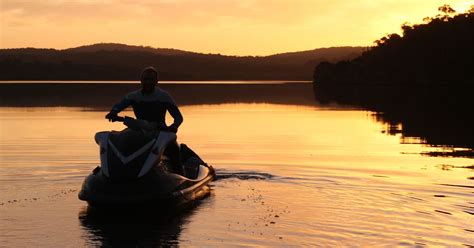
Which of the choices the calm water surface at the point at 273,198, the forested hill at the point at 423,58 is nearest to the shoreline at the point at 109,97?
the calm water surface at the point at 273,198

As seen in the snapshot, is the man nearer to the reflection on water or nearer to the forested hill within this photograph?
the reflection on water

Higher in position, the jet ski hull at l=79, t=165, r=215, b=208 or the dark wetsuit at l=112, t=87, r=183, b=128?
the dark wetsuit at l=112, t=87, r=183, b=128

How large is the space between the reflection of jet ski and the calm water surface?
1.09ft

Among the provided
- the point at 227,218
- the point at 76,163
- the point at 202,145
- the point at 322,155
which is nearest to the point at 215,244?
the point at 227,218

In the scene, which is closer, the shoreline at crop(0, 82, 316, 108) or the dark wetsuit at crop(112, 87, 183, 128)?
the dark wetsuit at crop(112, 87, 183, 128)

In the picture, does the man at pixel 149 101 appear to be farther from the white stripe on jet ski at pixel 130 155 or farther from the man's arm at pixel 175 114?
the white stripe on jet ski at pixel 130 155

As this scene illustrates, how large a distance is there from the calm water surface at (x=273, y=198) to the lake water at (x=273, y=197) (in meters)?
0.02

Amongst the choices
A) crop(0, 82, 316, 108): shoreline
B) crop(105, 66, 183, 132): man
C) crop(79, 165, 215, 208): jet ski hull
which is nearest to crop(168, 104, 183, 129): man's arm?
crop(105, 66, 183, 132): man

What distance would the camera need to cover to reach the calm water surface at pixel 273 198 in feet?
35.3

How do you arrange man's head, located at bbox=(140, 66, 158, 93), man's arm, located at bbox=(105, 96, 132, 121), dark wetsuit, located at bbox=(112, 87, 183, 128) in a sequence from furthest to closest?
dark wetsuit, located at bbox=(112, 87, 183, 128), man's head, located at bbox=(140, 66, 158, 93), man's arm, located at bbox=(105, 96, 132, 121)

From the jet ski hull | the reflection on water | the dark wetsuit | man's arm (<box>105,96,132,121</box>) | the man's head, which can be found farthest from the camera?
the dark wetsuit

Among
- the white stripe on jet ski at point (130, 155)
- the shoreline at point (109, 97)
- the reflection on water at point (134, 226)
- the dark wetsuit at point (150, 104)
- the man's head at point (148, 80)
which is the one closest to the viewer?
the reflection on water at point (134, 226)

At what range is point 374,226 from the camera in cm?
1134

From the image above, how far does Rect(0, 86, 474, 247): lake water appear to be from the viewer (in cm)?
1074
